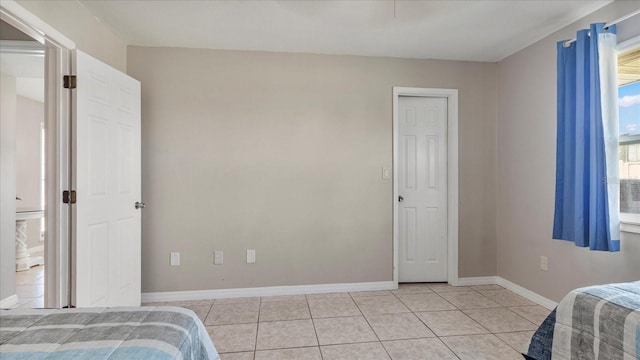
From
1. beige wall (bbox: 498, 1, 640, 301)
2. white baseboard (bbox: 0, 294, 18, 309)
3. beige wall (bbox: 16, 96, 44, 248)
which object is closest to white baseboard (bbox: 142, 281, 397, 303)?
white baseboard (bbox: 0, 294, 18, 309)

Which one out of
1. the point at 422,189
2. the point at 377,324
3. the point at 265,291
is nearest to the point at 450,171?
the point at 422,189

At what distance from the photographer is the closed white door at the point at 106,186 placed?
2.16 meters

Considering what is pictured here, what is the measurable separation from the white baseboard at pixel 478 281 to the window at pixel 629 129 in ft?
4.93

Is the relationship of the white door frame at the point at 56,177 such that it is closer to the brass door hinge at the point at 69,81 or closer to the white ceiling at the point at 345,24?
the brass door hinge at the point at 69,81

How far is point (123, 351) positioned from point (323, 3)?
236 cm

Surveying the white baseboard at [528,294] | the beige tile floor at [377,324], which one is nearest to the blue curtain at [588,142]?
the white baseboard at [528,294]

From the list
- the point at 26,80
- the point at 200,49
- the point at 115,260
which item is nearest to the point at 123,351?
the point at 115,260

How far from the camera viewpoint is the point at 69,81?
212 cm

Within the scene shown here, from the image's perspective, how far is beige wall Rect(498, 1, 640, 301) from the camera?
247 centimetres

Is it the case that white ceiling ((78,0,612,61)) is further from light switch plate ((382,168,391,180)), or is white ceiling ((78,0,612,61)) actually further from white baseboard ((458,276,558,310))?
white baseboard ((458,276,558,310))

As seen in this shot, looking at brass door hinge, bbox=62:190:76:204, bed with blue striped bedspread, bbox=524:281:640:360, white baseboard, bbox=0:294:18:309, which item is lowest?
white baseboard, bbox=0:294:18:309

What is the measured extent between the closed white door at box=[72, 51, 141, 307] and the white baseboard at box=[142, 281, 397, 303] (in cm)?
28

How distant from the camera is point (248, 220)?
10.6ft

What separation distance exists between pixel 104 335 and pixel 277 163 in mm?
2369
